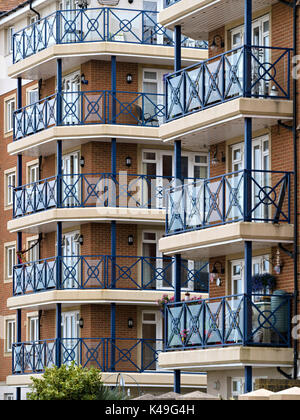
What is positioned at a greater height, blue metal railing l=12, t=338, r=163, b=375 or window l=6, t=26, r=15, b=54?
window l=6, t=26, r=15, b=54

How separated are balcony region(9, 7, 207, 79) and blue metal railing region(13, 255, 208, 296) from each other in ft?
20.8

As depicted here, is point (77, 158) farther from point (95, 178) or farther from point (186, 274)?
point (186, 274)

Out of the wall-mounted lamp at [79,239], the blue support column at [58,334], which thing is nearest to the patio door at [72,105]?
the wall-mounted lamp at [79,239]

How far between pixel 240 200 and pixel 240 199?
0.02 metres

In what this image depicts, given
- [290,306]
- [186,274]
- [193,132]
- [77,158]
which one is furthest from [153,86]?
[290,306]

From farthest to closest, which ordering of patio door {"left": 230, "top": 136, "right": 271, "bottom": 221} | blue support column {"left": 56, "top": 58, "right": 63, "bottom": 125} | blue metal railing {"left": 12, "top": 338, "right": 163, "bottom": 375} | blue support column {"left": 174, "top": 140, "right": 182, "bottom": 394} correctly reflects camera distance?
blue support column {"left": 56, "top": 58, "right": 63, "bottom": 125}, blue metal railing {"left": 12, "top": 338, "right": 163, "bottom": 375}, blue support column {"left": 174, "top": 140, "right": 182, "bottom": 394}, patio door {"left": 230, "top": 136, "right": 271, "bottom": 221}

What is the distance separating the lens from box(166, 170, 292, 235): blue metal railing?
31922 millimetres

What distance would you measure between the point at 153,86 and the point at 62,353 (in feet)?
29.4

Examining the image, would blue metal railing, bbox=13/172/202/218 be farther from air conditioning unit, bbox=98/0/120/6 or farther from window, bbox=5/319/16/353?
window, bbox=5/319/16/353

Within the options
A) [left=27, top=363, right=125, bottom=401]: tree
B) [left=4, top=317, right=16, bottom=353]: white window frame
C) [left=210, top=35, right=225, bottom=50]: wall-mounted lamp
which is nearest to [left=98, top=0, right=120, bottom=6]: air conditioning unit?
[left=210, top=35, right=225, bottom=50]: wall-mounted lamp

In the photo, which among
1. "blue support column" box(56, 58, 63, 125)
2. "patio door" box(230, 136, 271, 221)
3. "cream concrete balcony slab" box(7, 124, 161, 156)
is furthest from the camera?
"blue support column" box(56, 58, 63, 125)

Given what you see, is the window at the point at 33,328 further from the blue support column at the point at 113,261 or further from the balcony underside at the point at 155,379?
the balcony underside at the point at 155,379

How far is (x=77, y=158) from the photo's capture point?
46625 mm

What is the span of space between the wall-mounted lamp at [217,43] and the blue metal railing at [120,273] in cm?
948
